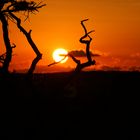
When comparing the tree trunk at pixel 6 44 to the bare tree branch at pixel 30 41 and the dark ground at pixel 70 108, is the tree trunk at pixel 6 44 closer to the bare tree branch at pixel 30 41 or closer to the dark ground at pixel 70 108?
the bare tree branch at pixel 30 41

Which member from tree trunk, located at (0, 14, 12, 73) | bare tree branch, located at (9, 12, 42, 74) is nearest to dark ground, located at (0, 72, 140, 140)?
bare tree branch, located at (9, 12, 42, 74)

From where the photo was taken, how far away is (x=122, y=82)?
28.2 metres

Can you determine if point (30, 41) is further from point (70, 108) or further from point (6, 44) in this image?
point (70, 108)

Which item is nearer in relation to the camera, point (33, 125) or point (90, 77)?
point (33, 125)

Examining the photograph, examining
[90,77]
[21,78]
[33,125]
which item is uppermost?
[33,125]

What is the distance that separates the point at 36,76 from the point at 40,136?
35.5ft

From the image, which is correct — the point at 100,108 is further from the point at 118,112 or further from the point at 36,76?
the point at 36,76

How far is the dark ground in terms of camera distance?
761 inches

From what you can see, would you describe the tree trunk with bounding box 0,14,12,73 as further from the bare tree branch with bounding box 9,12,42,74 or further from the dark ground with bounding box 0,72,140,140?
the dark ground with bounding box 0,72,140,140

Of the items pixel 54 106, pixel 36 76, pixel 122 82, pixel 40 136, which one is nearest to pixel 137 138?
pixel 40 136

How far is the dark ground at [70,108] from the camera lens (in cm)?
1933

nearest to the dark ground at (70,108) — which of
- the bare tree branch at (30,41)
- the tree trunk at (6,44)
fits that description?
the bare tree branch at (30,41)

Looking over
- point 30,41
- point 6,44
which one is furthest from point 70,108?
point 6,44

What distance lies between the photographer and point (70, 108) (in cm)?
2292
